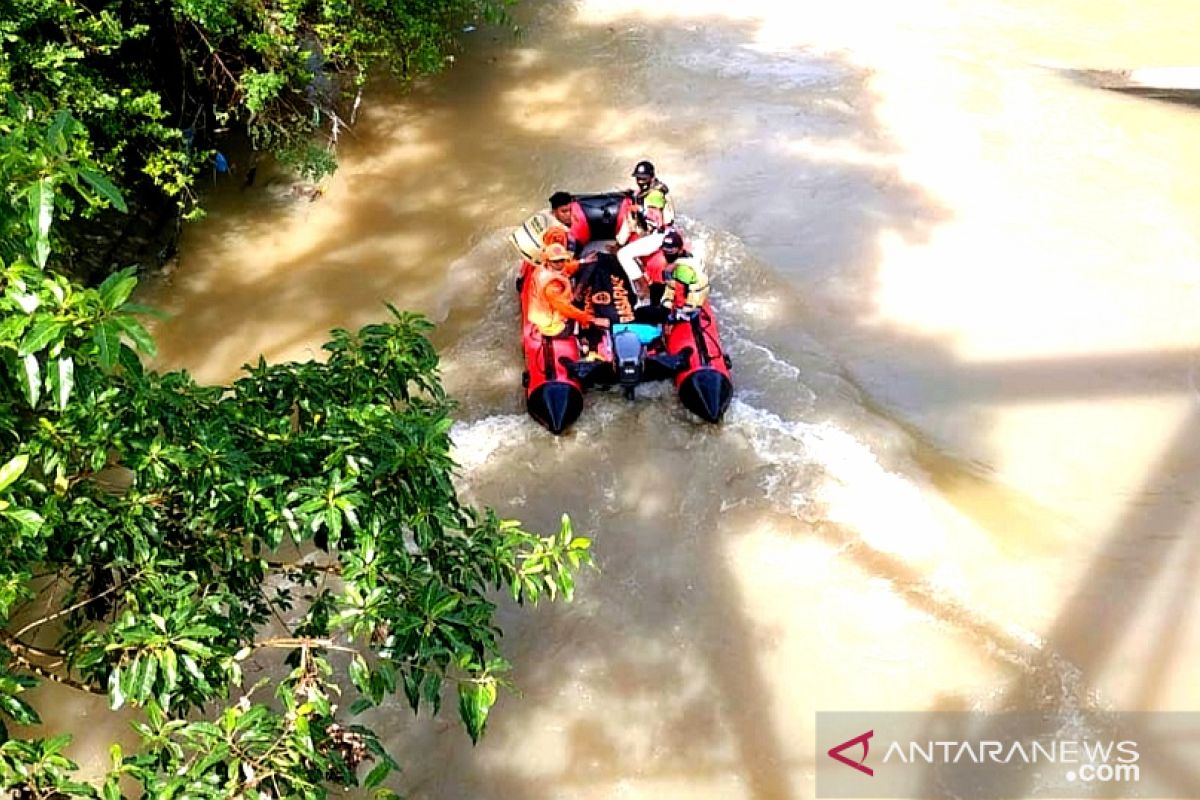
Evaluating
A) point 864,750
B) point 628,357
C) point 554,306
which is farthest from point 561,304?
point 864,750

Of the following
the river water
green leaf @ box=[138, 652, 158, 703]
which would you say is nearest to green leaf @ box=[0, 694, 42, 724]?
green leaf @ box=[138, 652, 158, 703]

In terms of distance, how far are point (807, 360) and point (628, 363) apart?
1.51 meters

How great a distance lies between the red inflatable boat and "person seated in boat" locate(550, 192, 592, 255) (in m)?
0.62

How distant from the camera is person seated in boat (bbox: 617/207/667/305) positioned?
21.5 ft

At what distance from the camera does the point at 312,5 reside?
694cm

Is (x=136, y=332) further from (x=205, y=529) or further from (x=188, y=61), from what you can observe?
(x=188, y=61)

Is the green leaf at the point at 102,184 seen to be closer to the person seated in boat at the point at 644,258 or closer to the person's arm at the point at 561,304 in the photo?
the person's arm at the point at 561,304

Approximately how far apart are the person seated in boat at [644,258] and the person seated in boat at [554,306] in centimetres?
44

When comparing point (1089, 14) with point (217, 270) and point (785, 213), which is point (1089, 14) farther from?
point (217, 270)

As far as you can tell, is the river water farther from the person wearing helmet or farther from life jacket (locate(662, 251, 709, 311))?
the person wearing helmet

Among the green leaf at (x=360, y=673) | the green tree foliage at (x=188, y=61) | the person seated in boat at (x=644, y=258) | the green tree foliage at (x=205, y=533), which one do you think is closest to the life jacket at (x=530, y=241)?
the person seated in boat at (x=644, y=258)

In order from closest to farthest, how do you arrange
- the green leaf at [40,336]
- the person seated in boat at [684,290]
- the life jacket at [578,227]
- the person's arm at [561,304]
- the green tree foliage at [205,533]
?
the green leaf at [40,336], the green tree foliage at [205,533], the person's arm at [561,304], the person seated in boat at [684,290], the life jacket at [578,227]

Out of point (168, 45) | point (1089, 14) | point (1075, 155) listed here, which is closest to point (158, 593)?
point (168, 45)

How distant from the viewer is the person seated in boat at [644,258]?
656 cm
